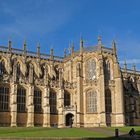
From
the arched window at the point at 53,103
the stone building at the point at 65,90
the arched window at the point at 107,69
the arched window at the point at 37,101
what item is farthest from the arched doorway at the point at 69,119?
the arched window at the point at 107,69

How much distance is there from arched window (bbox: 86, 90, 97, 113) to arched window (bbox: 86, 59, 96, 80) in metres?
3.85

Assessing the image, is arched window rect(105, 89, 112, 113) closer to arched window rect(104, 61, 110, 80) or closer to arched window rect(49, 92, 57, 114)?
arched window rect(104, 61, 110, 80)

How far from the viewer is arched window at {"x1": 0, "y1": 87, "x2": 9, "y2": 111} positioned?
63.0m

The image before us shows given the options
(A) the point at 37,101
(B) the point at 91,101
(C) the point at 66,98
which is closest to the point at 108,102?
(B) the point at 91,101

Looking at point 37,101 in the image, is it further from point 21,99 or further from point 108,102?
point 108,102

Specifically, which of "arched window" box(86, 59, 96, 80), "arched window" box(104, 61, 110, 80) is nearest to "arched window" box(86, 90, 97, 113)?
"arched window" box(86, 59, 96, 80)

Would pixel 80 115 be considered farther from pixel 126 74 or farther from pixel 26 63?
pixel 126 74

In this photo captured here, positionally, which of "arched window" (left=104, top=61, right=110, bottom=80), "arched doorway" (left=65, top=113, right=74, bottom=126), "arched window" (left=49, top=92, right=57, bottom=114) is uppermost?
"arched window" (left=104, top=61, right=110, bottom=80)

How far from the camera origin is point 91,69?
7244 centimetres

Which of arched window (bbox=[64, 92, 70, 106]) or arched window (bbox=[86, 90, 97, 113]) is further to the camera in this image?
arched window (bbox=[64, 92, 70, 106])

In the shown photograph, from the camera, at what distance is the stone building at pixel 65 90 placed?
64062mm

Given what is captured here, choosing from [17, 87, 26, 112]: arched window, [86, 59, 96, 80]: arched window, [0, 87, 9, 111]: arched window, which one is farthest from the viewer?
[86, 59, 96, 80]: arched window

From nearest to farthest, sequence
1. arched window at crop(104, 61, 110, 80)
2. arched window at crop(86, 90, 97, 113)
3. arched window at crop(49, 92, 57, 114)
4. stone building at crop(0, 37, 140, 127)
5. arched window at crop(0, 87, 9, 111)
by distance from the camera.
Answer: arched window at crop(0, 87, 9, 111), stone building at crop(0, 37, 140, 127), arched window at crop(86, 90, 97, 113), arched window at crop(49, 92, 57, 114), arched window at crop(104, 61, 110, 80)

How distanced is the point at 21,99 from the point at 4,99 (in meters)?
3.87
